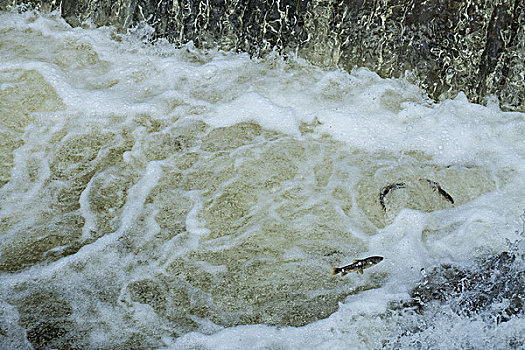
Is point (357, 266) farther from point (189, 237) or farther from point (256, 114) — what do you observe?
point (256, 114)

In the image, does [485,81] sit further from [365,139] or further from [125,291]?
[125,291]

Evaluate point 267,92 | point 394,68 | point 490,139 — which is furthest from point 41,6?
point 490,139

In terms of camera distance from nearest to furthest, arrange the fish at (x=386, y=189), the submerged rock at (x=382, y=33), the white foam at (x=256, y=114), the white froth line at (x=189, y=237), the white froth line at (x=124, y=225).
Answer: the white froth line at (x=124, y=225), the white froth line at (x=189, y=237), the fish at (x=386, y=189), the white foam at (x=256, y=114), the submerged rock at (x=382, y=33)

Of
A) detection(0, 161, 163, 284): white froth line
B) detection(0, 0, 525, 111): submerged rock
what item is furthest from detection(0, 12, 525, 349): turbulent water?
detection(0, 0, 525, 111): submerged rock

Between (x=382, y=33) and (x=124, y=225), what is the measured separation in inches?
103

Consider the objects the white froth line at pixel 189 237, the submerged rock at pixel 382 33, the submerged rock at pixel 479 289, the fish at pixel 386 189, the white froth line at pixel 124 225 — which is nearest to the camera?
the submerged rock at pixel 479 289

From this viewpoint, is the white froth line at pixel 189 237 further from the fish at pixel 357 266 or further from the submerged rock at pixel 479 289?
the submerged rock at pixel 479 289

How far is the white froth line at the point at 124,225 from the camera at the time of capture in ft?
9.76

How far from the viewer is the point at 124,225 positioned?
10.9 ft

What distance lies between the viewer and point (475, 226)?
3.43m

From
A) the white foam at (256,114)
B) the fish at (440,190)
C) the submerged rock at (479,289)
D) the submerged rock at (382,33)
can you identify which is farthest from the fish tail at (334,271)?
the submerged rock at (382,33)

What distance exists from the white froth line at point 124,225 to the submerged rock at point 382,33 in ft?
5.66

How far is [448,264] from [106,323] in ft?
5.81

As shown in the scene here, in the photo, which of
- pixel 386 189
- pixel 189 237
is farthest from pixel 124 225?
pixel 386 189
